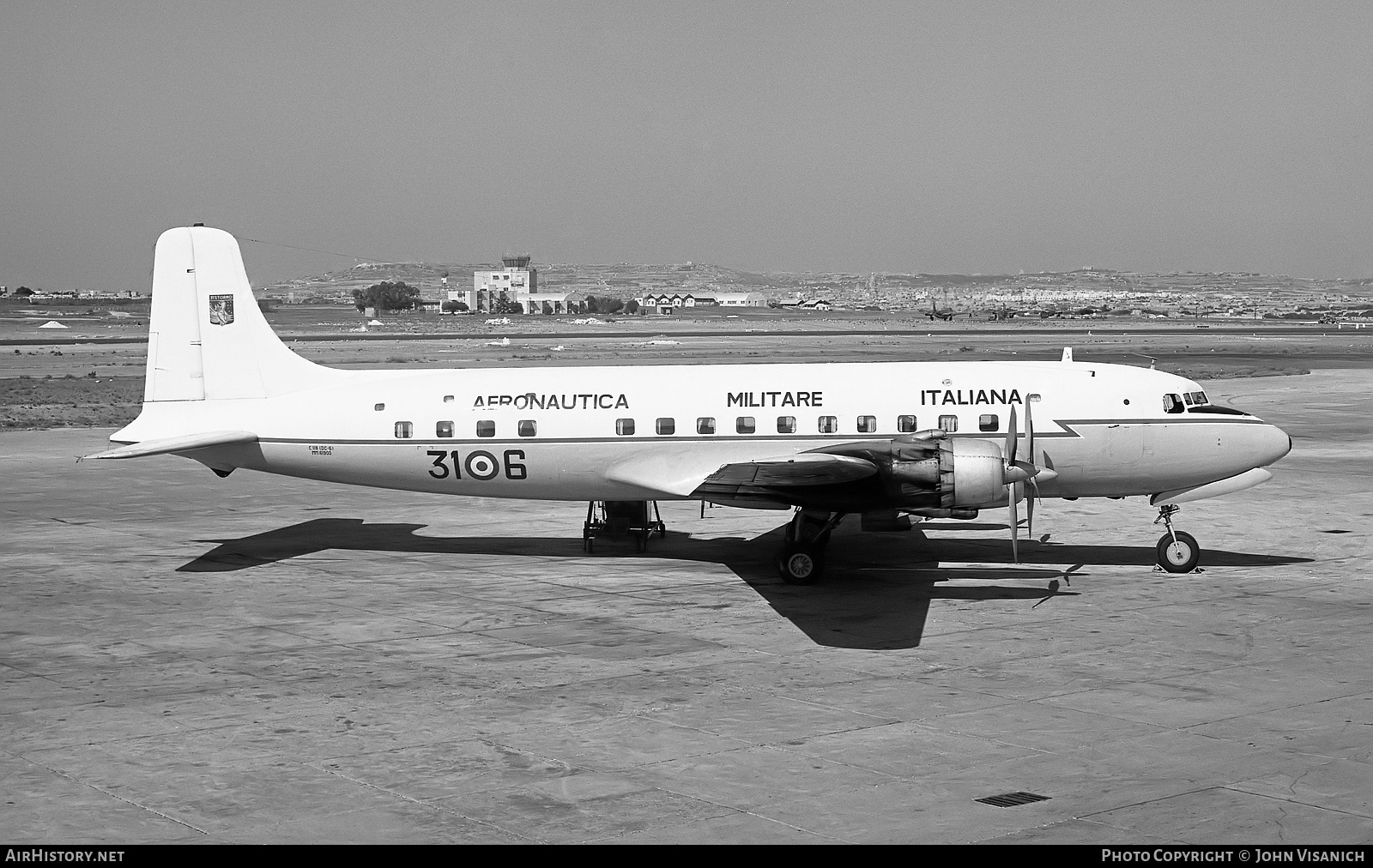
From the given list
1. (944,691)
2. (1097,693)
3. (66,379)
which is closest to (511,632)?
(944,691)

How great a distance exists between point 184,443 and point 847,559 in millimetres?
12962

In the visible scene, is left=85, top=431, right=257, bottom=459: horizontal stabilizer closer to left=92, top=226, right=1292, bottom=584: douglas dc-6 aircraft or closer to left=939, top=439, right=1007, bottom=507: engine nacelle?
left=92, top=226, right=1292, bottom=584: douglas dc-6 aircraft

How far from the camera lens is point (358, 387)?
26.4 metres

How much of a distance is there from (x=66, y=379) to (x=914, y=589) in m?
68.0

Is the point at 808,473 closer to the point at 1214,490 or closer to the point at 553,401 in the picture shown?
the point at 553,401

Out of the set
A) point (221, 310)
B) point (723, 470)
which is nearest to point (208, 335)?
point (221, 310)

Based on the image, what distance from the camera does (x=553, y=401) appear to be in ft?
84.2

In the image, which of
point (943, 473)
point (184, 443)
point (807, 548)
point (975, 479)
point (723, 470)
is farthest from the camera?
point (184, 443)

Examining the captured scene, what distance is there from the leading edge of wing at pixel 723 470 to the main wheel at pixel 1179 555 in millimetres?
6763

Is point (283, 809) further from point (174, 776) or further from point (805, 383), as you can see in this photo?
point (805, 383)

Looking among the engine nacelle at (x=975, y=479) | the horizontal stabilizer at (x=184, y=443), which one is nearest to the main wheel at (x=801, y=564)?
the engine nacelle at (x=975, y=479)

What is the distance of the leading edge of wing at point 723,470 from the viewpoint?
21.8 m

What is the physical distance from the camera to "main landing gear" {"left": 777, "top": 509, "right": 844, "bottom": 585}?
23.5 metres

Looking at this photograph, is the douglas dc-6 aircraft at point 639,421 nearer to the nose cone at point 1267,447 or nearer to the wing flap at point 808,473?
the nose cone at point 1267,447
